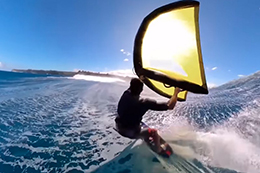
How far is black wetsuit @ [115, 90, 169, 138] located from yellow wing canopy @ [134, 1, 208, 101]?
52 cm

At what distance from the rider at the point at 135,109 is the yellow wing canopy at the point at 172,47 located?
0.34 meters

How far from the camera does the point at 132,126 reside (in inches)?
154

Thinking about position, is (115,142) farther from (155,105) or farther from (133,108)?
(155,105)

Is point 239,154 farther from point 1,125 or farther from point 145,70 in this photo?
point 1,125

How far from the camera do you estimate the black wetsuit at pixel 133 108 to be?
3.47 meters

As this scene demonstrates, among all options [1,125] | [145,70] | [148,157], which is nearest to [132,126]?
[148,157]

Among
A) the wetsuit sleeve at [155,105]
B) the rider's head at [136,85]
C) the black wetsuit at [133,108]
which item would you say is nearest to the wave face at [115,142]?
the black wetsuit at [133,108]

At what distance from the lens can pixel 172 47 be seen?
412 centimetres

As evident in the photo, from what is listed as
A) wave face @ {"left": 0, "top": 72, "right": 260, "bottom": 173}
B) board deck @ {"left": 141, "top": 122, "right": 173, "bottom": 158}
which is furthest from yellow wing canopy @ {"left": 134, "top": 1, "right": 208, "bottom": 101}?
wave face @ {"left": 0, "top": 72, "right": 260, "bottom": 173}

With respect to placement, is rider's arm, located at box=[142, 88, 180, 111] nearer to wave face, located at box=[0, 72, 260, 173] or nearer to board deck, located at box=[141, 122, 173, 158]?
board deck, located at box=[141, 122, 173, 158]

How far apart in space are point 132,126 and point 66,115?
12.6ft

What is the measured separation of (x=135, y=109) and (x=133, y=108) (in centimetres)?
5

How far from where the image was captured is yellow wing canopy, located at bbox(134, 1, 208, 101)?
3289 mm

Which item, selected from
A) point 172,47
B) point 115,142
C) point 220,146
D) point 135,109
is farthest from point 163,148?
point 172,47
